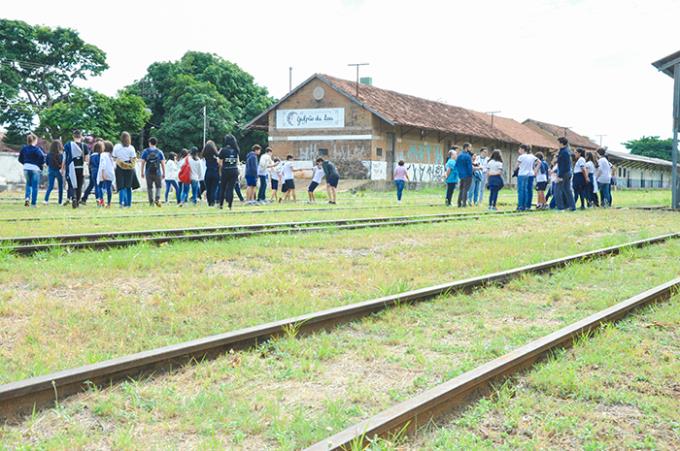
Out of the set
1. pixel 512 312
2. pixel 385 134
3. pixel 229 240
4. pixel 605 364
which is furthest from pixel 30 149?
pixel 385 134

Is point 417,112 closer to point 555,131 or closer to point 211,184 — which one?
point 211,184

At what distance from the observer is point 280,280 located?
683 cm

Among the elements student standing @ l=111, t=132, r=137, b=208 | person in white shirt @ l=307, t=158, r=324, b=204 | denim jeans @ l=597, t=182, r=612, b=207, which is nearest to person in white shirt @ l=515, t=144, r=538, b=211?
denim jeans @ l=597, t=182, r=612, b=207

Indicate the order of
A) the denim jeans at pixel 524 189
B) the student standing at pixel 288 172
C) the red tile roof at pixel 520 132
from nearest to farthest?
the denim jeans at pixel 524 189
the student standing at pixel 288 172
the red tile roof at pixel 520 132

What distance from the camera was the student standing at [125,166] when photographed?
16922 millimetres

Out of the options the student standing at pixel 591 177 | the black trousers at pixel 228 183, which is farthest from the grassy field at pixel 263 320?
the student standing at pixel 591 177

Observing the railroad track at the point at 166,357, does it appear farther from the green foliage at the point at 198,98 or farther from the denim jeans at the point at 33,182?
the green foliage at the point at 198,98

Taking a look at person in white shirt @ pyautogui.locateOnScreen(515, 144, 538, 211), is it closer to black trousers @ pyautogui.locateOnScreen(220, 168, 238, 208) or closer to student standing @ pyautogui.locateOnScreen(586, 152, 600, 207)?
student standing @ pyautogui.locateOnScreen(586, 152, 600, 207)

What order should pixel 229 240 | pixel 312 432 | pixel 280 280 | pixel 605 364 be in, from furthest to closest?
pixel 229 240
pixel 280 280
pixel 605 364
pixel 312 432

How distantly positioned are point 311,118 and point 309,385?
4020cm

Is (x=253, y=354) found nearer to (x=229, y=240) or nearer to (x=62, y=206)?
(x=229, y=240)

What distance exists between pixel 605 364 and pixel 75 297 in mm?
4152

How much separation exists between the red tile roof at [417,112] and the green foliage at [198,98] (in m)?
11.9

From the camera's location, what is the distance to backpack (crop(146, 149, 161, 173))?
57.9ft
